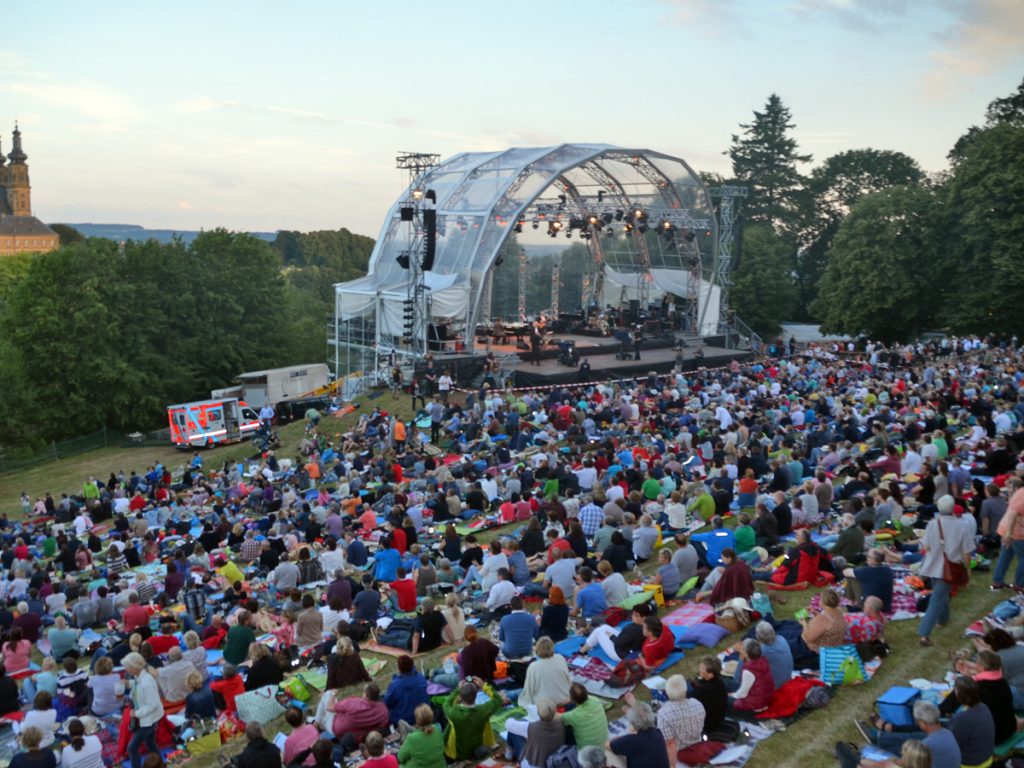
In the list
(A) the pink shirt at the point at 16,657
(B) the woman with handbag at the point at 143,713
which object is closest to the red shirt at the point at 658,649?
(B) the woman with handbag at the point at 143,713

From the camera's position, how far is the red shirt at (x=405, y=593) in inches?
438

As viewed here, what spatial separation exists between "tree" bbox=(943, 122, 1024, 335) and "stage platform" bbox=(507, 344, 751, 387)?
31.7ft

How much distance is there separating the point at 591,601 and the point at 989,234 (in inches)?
1281

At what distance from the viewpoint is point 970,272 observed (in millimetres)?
36000

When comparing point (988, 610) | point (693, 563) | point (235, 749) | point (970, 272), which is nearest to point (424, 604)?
point (235, 749)

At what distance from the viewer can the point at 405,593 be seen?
36.6 feet

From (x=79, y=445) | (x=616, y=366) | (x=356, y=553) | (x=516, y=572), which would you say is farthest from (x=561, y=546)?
(x=79, y=445)

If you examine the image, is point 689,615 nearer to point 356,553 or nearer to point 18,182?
point 356,553

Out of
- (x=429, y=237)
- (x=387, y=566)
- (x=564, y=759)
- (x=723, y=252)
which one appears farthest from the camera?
(x=723, y=252)

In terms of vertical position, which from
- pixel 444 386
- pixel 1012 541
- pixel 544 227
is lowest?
pixel 444 386

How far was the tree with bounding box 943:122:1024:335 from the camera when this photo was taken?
111 ft

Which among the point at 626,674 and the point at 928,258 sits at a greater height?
the point at 928,258

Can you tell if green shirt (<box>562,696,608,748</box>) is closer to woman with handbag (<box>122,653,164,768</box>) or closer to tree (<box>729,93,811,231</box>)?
woman with handbag (<box>122,653,164,768</box>)

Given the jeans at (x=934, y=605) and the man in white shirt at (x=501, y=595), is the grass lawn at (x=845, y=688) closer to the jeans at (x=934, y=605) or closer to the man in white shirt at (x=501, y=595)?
the jeans at (x=934, y=605)
